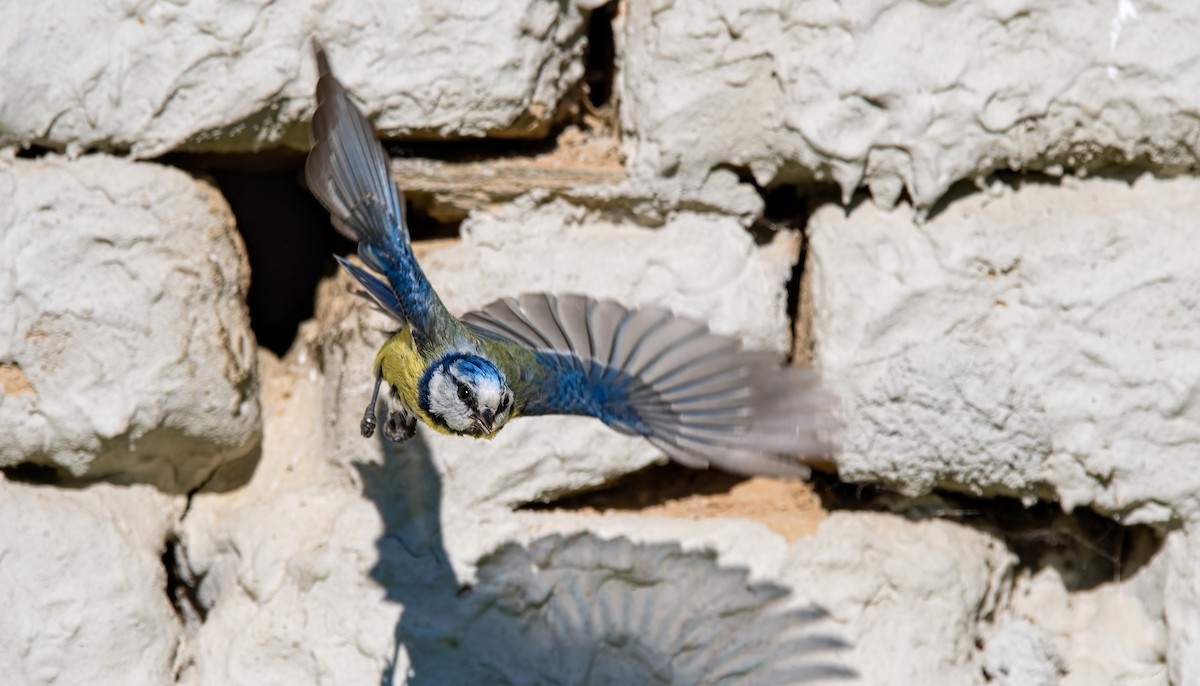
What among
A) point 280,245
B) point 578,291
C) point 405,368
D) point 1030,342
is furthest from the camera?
point 280,245

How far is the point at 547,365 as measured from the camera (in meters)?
3.23

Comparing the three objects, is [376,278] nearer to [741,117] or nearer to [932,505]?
[741,117]

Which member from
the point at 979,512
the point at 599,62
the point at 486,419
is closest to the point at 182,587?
the point at 486,419

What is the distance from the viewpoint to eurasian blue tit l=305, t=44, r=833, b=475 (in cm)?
286

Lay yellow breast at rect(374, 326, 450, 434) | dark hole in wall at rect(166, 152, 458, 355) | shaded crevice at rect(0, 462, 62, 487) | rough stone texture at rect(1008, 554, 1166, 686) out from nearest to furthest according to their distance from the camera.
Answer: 1. yellow breast at rect(374, 326, 450, 434)
2. shaded crevice at rect(0, 462, 62, 487)
3. rough stone texture at rect(1008, 554, 1166, 686)
4. dark hole in wall at rect(166, 152, 458, 355)

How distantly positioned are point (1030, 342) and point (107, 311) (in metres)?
1.88

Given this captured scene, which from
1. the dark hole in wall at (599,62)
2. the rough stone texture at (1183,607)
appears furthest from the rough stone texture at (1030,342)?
the dark hole in wall at (599,62)

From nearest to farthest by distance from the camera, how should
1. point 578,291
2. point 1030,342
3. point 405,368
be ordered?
point 405,368 < point 1030,342 < point 578,291

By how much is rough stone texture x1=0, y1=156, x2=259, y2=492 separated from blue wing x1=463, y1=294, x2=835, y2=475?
1.87ft

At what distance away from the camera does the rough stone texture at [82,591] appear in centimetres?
321

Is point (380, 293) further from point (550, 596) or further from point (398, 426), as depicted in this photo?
point (550, 596)

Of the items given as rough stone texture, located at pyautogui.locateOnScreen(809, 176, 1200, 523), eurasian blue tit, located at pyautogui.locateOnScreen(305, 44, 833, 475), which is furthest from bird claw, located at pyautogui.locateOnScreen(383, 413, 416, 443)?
rough stone texture, located at pyautogui.locateOnScreen(809, 176, 1200, 523)

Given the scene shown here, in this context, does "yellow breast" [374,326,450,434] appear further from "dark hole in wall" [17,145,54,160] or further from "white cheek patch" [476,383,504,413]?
"dark hole in wall" [17,145,54,160]

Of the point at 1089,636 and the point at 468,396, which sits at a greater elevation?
the point at 468,396
